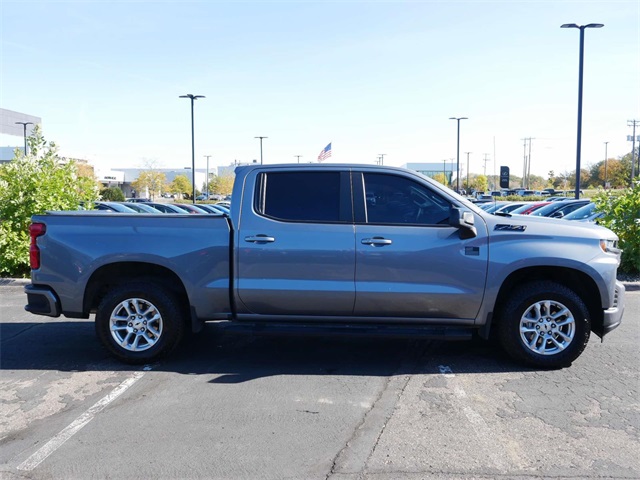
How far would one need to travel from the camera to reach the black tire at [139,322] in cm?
570

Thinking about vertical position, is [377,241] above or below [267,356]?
above

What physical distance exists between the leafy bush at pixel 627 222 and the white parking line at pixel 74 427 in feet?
30.9

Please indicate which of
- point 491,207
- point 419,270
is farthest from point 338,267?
point 491,207

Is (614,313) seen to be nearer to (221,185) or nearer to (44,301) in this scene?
(44,301)

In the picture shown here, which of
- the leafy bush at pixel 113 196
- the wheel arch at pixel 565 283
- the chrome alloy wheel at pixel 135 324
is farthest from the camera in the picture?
the leafy bush at pixel 113 196

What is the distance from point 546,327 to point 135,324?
4048mm

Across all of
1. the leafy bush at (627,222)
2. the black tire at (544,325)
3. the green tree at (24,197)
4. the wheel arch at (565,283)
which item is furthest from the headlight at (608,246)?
the green tree at (24,197)

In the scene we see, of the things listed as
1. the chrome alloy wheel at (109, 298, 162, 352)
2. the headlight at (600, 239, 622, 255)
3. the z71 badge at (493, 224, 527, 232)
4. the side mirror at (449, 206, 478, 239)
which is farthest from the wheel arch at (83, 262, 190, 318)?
the headlight at (600, 239, 622, 255)

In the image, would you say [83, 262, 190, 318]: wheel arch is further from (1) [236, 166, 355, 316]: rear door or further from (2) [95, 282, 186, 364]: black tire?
(1) [236, 166, 355, 316]: rear door

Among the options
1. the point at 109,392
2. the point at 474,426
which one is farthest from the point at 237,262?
the point at 474,426

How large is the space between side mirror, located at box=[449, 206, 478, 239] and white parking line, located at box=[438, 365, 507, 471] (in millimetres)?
1414

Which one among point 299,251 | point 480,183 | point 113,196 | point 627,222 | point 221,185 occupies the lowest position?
point 299,251

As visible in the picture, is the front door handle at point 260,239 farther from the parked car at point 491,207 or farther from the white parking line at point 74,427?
the parked car at point 491,207

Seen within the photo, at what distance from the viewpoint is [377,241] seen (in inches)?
214
